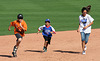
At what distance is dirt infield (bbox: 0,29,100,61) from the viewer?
43.3ft

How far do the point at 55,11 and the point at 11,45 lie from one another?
10.4 m

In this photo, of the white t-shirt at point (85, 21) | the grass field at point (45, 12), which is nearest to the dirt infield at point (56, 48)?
the white t-shirt at point (85, 21)

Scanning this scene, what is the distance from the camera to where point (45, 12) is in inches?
1005

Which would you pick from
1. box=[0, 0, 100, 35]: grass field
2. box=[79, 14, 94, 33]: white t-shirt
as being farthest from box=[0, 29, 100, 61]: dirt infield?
box=[0, 0, 100, 35]: grass field

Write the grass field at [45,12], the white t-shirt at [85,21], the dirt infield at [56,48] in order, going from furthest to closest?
the grass field at [45,12] < the white t-shirt at [85,21] < the dirt infield at [56,48]

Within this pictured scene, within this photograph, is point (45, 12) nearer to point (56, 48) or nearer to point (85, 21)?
point (56, 48)

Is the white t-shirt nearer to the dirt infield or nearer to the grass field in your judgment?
the dirt infield

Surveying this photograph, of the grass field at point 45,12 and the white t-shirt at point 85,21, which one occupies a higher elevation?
the white t-shirt at point 85,21

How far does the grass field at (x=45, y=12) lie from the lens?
21.4m

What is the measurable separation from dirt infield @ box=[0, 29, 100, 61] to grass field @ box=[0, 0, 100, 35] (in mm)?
2125

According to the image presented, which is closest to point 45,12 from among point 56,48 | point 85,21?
point 56,48

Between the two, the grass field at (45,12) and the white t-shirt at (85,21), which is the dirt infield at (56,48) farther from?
the grass field at (45,12)

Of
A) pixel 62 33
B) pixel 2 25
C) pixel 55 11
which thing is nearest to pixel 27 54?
pixel 62 33

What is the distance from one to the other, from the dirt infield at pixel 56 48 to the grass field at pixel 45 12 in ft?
6.97
